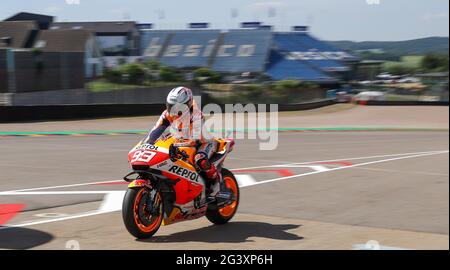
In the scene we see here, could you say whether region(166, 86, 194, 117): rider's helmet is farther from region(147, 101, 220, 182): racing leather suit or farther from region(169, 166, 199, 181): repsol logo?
region(169, 166, 199, 181): repsol logo

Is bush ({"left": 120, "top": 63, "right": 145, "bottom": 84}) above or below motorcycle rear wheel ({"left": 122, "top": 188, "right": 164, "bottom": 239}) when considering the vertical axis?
below

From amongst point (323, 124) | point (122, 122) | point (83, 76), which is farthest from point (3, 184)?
point (323, 124)

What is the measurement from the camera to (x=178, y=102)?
768 cm

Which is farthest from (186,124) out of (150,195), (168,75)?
(168,75)

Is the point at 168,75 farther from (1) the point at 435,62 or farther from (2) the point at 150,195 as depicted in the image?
(1) the point at 435,62

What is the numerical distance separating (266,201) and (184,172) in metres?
3.06

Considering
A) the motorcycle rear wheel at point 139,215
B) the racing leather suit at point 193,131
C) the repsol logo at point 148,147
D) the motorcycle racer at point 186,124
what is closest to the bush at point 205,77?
the racing leather suit at point 193,131

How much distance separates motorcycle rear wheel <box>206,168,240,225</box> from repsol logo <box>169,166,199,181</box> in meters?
0.60

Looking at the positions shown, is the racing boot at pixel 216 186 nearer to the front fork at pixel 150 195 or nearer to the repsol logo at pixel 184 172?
the repsol logo at pixel 184 172

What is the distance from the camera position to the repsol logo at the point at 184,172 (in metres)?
7.55

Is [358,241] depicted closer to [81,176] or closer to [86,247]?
[86,247]

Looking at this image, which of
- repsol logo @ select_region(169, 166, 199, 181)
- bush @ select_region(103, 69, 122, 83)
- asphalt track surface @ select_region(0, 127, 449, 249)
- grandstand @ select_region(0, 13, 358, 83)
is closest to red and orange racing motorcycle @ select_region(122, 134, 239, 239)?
repsol logo @ select_region(169, 166, 199, 181)

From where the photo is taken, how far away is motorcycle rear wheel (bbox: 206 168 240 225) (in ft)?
27.6

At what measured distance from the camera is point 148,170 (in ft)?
24.0
